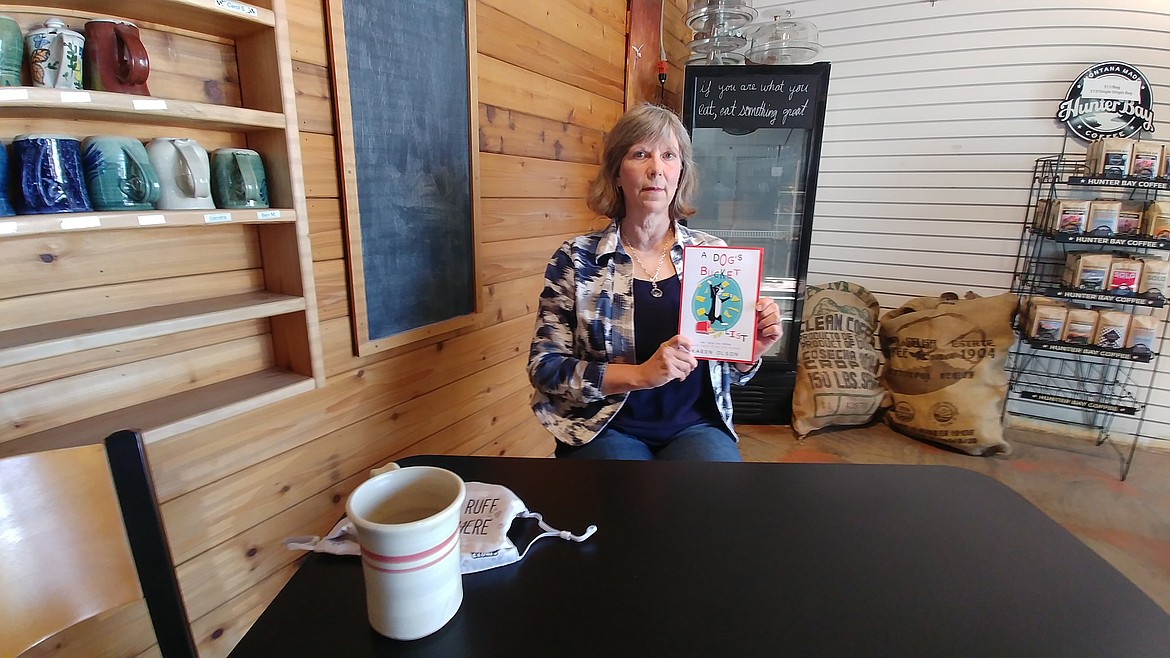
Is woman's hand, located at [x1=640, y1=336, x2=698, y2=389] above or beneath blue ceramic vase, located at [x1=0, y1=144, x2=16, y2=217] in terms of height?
beneath

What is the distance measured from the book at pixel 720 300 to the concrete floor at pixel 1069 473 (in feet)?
6.00

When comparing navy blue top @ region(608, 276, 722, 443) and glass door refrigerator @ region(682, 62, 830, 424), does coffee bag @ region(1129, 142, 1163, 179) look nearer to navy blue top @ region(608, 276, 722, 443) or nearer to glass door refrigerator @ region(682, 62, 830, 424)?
glass door refrigerator @ region(682, 62, 830, 424)

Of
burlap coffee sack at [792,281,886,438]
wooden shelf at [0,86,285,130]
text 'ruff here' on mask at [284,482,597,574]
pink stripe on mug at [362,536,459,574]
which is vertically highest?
wooden shelf at [0,86,285,130]

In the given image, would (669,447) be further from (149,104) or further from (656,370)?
(149,104)

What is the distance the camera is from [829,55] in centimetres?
359

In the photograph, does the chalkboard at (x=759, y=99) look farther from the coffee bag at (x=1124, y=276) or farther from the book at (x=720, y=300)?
the book at (x=720, y=300)

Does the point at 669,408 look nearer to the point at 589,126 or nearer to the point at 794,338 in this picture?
the point at 589,126

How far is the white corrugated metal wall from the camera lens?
10.0 ft

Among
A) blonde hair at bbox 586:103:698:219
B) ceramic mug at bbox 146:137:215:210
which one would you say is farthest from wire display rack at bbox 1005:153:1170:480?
ceramic mug at bbox 146:137:215:210

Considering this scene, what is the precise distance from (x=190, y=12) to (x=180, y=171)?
0.30 meters

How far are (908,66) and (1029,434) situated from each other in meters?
2.32

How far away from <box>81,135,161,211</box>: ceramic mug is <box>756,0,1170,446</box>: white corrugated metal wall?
3620mm

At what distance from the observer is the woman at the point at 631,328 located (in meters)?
1.51

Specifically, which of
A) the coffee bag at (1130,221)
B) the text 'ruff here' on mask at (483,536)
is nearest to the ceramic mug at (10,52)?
the text 'ruff here' on mask at (483,536)
